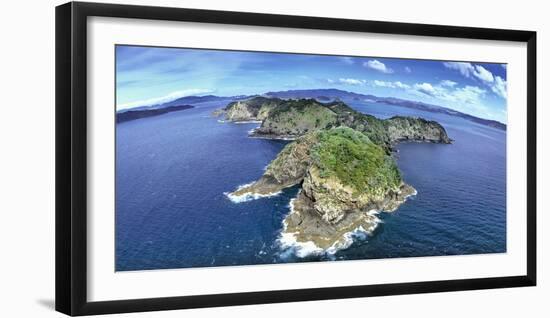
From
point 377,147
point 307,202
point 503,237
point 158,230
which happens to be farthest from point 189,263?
point 503,237

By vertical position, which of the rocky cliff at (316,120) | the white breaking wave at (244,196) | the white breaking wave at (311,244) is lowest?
the white breaking wave at (311,244)

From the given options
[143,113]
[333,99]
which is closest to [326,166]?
[333,99]

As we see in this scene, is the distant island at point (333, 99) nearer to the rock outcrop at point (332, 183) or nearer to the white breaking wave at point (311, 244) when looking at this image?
the rock outcrop at point (332, 183)

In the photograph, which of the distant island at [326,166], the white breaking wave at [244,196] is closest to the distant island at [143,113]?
the distant island at [326,166]

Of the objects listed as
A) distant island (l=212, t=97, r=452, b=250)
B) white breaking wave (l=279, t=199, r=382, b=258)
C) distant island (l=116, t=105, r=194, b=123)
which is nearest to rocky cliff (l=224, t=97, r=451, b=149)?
distant island (l=212, t=97, r=452, b=250)

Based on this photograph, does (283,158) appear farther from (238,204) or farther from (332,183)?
(238,204)

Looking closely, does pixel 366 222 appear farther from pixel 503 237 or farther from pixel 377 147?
pixel 503 237
